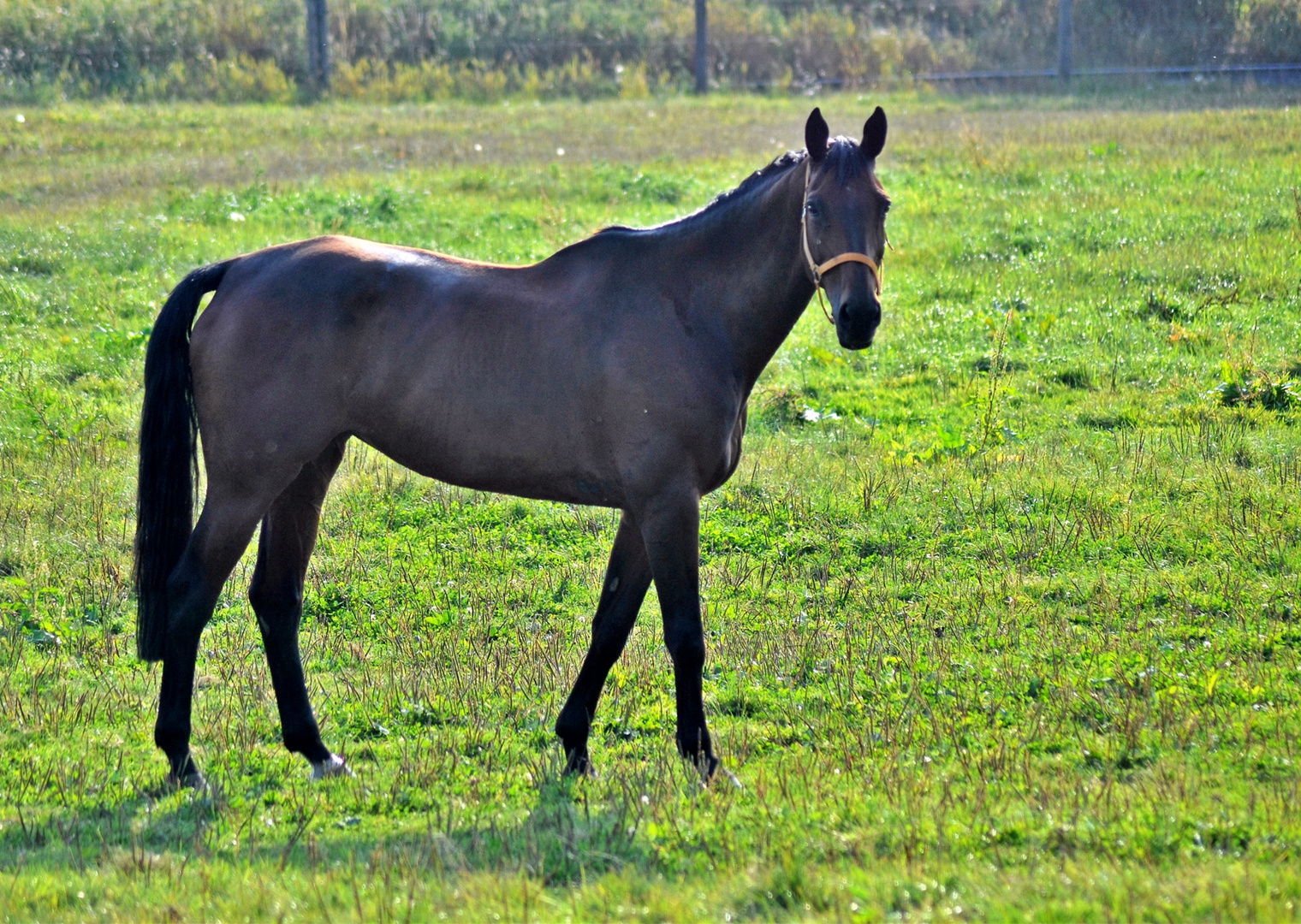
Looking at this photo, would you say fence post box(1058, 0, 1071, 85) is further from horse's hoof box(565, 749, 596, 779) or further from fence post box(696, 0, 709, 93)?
horse's hoof box(565, 749, 596, 779)

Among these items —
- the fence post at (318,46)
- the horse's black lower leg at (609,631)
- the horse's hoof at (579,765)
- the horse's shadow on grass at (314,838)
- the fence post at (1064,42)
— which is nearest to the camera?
the horse's shadow on grass at (314,838)

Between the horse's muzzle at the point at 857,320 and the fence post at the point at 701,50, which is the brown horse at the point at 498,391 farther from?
the fence post at the point at 701,50

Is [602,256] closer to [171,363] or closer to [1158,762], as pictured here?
[171,363]

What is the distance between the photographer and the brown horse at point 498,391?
196 inches

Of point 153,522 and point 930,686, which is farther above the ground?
point 153,522

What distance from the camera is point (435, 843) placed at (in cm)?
419

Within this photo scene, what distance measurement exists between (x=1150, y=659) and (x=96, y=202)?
13606mm

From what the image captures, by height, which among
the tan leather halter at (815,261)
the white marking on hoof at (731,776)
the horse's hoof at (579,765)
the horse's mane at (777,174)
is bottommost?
the horse's hoof at (579,765)

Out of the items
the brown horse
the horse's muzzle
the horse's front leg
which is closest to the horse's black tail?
the brown horse

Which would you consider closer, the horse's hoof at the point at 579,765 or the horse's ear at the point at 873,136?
the horse's ear at the point at 873,136

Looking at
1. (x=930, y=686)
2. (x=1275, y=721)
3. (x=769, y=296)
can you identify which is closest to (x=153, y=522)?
(x=769, y=296)

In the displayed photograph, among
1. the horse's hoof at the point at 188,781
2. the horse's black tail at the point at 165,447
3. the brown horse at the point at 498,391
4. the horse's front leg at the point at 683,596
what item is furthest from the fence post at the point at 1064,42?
the horse's hoof at the point at 188,781

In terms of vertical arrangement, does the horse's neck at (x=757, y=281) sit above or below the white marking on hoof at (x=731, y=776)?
above

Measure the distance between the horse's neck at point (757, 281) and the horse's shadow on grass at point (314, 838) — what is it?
6.00 feet
